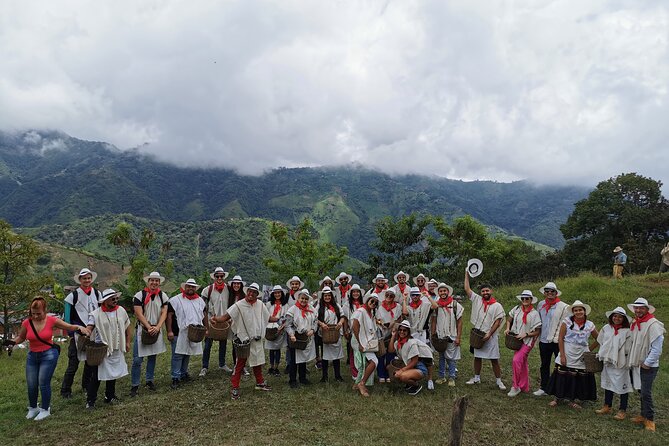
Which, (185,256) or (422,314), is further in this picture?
(185,256)

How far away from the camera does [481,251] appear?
26016 mm

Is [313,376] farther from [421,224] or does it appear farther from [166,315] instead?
[421,224]

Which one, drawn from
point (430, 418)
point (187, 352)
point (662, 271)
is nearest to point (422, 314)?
point (430, 418)

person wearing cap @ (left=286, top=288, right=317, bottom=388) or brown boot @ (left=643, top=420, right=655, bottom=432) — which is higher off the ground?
person wearing cap @ (left=286, top=288, right=317, bottom=388)

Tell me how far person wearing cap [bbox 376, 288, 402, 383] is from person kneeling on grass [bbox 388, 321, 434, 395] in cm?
42

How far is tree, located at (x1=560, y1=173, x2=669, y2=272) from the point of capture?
3481 centimetres

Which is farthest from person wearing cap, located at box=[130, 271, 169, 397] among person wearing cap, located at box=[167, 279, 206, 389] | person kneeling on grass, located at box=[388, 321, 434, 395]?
person kneeling on grass, located at box=[388, 321, 434, 395]

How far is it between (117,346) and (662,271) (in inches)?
845

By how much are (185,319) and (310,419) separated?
312cm

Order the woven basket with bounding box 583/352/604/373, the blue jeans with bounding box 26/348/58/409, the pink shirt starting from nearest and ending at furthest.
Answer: the pink shirt → the blue jeans with bounding box 26/348/58/409 → the woven basket with bounding box 583/352/604/373

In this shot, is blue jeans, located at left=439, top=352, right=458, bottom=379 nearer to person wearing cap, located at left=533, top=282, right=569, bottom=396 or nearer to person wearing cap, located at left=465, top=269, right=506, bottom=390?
person wearing cap, located at left=465, top=269, right=506, bottom=390

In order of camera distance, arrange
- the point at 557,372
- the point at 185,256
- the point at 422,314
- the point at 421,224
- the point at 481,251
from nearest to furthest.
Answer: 1. the point at 557,372
2. the point at 422,314
3. the point at 421,224
4. the point at 481,251
5. the point at 185,256

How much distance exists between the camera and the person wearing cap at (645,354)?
6145mm

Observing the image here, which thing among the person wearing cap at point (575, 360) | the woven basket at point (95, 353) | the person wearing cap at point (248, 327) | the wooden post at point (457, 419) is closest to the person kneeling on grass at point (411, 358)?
the person wearing cap at point (575, 360)
